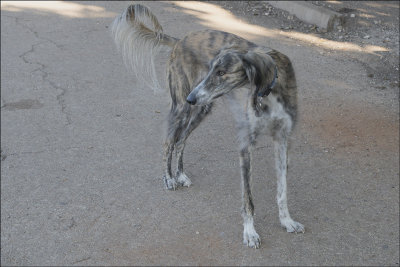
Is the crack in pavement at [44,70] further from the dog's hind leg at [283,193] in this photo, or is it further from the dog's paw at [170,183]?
the dog's hind leg at [283,193]

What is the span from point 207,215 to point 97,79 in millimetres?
3312

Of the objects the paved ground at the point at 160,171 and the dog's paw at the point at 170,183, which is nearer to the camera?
the paved ground at the point at 160,171

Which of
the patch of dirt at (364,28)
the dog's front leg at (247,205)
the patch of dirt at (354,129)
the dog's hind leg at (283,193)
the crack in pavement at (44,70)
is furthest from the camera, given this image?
the patch of dirt at (364,28)

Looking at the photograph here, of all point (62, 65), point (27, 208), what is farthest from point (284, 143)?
point (62, 65)

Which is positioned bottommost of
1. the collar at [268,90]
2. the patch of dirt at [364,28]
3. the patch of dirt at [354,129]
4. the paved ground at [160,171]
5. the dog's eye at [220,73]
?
the paved ground at [160,171]

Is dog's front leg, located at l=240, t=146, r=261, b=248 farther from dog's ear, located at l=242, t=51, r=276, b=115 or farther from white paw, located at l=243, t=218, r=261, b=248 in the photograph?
dog's ear, located at l=242, t=51, r=276, b=115

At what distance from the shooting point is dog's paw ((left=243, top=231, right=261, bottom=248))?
12.2 feet

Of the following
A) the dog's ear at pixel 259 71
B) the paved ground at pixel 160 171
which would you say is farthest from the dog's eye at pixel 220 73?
the paved ground at pixel 160 171

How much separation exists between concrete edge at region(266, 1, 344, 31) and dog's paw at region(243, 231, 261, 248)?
557 centimetres

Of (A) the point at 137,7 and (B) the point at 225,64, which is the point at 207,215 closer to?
(B) the point at 225,64

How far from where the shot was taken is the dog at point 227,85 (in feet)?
10.9

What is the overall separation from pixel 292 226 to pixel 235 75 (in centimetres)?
137

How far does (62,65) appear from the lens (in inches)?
276

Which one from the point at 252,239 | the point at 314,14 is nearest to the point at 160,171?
the point at 252,239
